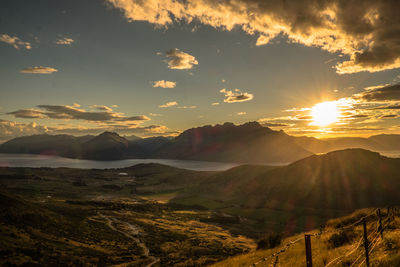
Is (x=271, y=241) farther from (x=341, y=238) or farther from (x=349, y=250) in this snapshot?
(x=349, y=250)

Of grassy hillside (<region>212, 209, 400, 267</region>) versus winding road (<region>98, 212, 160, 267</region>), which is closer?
grassy hillside (<region>212, 209, 400, 267</region>)

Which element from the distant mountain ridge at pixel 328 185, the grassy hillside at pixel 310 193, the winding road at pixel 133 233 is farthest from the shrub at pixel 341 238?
the distant mountain ridge at pixel 328 185

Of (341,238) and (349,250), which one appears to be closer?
(349,250)

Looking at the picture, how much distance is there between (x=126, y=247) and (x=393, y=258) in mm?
44168

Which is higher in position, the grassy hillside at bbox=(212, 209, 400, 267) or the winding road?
the grassy hillside at bbox=(212, 209, 400, 267)

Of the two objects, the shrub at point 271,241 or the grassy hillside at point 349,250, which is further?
the shrub at point 271,241

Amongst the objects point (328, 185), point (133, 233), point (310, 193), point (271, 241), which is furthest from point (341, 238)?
point (328, 185)

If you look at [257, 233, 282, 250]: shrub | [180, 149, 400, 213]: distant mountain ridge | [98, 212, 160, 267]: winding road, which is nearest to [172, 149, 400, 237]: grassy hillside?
[180, 149, 400, 213]: distant mountain ridge

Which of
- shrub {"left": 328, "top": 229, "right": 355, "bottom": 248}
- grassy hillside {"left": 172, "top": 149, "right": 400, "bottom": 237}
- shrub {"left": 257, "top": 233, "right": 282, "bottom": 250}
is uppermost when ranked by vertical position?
shrub {"left": 328, "top": 229, "right": 355, "bottom": 248}

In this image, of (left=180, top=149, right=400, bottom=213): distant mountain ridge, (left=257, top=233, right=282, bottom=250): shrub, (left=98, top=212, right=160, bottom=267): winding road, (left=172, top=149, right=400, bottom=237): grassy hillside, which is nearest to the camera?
(left=257, top=233, right=282, bottom=250): shrub

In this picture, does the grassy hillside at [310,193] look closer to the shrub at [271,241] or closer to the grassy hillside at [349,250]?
the shrub at [271,241]

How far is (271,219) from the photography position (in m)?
88.1

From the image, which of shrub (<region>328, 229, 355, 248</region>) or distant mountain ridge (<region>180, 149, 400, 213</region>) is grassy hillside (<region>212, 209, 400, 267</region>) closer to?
shrub (<region>328, 229, 355, 248</region>)

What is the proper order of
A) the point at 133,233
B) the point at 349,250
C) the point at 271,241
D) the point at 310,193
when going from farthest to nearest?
1. the point at 310,193
2. the point at 133,233
3. the point at 271,241
4. the point at 349,250
